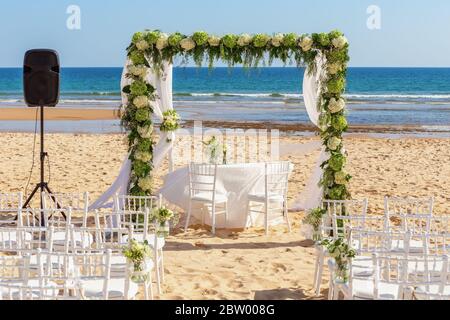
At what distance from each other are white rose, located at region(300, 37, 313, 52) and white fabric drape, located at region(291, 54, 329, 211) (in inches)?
8.0

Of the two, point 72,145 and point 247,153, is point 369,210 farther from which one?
point 72,145

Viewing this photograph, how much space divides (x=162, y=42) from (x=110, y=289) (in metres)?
4.02

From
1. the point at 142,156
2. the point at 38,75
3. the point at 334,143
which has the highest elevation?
the point at 38,75

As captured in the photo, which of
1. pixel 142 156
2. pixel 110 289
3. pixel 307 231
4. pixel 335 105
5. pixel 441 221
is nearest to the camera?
pixel 110 289

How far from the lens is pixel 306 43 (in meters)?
7.73

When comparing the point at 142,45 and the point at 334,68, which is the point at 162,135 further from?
the point at 334,68

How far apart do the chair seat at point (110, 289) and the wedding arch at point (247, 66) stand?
354 centimetres

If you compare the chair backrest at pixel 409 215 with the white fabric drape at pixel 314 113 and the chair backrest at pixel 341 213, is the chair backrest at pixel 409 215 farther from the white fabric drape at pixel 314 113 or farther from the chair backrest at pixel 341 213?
the white fabric drape at pixel 314 113

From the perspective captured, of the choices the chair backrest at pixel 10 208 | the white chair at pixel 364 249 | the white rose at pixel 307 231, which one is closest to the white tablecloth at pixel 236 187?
the white rose at pixel 307 231

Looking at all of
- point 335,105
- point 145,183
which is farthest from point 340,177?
point 145,183

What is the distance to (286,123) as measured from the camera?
22.0m

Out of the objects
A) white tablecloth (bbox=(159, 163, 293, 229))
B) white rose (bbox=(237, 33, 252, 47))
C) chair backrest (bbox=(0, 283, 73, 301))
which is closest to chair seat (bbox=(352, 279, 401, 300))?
chair backrest (bbox=(0, 283, 73, 301))

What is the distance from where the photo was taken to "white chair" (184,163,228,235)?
812cm

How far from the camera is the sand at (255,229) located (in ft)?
20.0
